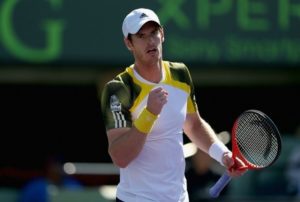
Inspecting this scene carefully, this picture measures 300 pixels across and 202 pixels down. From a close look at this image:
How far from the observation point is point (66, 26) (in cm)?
909

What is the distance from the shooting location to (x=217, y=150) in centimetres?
514

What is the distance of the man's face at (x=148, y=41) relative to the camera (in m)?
4.81

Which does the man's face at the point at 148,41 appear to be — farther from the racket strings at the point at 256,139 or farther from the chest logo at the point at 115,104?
the racket strings at the point at 256,139

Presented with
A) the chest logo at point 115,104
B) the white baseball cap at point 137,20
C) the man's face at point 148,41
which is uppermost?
the white baseball cap at point 137,20

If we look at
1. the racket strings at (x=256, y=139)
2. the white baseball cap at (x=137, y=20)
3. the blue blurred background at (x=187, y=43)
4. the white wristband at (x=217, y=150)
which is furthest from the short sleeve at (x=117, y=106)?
the blue blurred background at (x=187, y=43)

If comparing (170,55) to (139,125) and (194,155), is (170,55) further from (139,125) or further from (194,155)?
(139,125)

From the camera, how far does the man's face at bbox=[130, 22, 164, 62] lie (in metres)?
4.81

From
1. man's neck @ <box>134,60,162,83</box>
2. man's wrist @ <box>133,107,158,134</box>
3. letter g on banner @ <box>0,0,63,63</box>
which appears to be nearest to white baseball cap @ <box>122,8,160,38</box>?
man's neck @ <box>134,60,162,83</box>

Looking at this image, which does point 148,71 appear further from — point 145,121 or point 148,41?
point 145,121

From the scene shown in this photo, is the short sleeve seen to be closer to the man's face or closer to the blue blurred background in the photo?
the man's face

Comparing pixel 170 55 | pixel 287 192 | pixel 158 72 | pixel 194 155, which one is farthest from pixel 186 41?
pixel 158 72

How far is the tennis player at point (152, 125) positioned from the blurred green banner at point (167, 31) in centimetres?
415

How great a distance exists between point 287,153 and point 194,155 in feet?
3.06

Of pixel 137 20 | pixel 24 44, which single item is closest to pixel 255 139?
pixel 137 20
